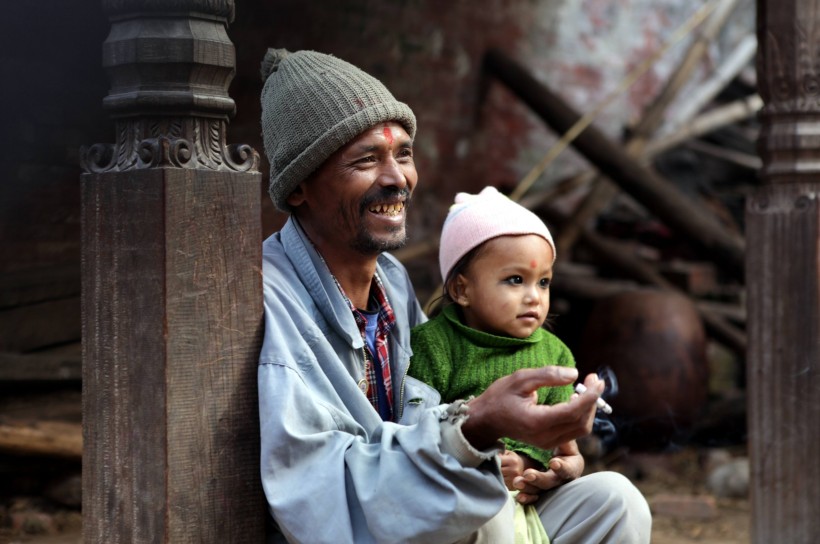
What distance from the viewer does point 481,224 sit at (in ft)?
8.82

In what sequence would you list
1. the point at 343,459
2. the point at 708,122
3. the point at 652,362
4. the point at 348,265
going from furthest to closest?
1. the point at 708,122
2. the point at 652,362
3. the point at 348,265
4. the point at 343,459

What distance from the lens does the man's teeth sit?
251cm

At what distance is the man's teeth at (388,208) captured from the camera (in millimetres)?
2512

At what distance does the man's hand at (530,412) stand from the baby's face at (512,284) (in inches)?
20.7

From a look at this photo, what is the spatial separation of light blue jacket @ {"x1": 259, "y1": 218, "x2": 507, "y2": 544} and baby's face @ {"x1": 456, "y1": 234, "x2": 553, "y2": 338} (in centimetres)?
38

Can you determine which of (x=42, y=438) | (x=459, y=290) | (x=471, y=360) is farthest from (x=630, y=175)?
(x=471, y=360)

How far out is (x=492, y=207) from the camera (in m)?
2.72

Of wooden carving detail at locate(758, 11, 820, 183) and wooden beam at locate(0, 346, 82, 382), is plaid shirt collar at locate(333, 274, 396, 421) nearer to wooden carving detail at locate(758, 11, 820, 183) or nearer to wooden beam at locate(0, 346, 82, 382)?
wooden carving detail at locate(758, 11, 820, 183)

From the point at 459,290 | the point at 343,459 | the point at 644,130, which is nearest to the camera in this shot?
the point at 343,459

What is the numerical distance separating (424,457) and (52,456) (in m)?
3.10

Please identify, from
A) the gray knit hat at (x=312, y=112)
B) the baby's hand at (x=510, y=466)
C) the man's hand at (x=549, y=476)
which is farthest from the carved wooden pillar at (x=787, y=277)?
the gray knit hat at (x=312, y=112)

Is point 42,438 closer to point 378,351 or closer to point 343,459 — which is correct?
point 378,351

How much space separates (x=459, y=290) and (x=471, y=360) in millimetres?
198

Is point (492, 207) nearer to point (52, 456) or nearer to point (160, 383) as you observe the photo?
point (160, 383)
